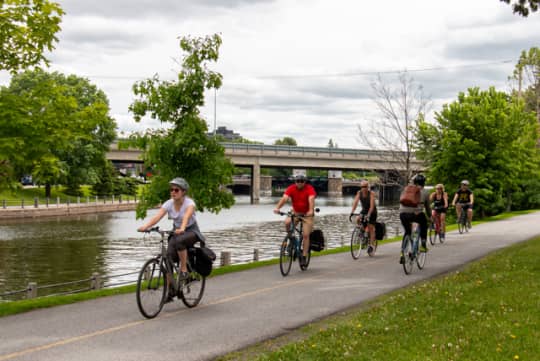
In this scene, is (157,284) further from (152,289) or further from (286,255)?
(286,255)

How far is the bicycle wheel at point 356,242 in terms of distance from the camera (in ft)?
54.5

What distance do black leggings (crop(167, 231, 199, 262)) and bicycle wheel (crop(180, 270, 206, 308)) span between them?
482mm

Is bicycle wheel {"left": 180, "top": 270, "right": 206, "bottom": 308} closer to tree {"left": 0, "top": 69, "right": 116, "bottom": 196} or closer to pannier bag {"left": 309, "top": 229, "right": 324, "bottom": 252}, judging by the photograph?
pannier bag {"left": 309, "top": 229, "right": 324, "bottom": 252}

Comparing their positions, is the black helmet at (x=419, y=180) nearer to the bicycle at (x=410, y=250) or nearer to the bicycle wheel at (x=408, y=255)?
the bicycle at (x=410, y=250)

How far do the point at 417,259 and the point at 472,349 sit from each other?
304 inches

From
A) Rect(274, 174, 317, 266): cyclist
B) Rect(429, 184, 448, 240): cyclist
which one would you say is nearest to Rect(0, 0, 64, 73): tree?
Rect(274, 174, 317, 266): cyclist

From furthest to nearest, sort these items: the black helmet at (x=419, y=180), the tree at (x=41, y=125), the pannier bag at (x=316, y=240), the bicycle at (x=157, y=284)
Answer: the pannier bag at (x=316, y=240) → the black helmet at (x=419, y=180) → the tree at (x=41, y=125) → the bicycle at (x=157, y=284)

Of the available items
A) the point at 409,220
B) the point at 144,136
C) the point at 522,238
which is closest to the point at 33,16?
the point at 144,136

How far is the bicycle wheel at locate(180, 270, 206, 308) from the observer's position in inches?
377

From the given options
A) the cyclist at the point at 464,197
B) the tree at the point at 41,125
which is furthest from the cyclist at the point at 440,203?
the tree at the point at 41,125

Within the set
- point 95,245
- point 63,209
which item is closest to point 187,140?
Result: point 95,245

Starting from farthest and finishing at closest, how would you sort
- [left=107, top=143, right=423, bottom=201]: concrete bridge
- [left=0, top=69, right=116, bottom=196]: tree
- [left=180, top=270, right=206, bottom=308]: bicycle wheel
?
[left=107, top=143, right=423, bottom=201]: concrete bridge → [left=0, top=69, right=116, bottom=196]: tree → [left=180, top=270, right=206, bottom=308]: bicycle wheel

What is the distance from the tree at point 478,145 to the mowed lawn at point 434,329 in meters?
27.1

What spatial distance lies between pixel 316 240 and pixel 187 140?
4.96 metres
